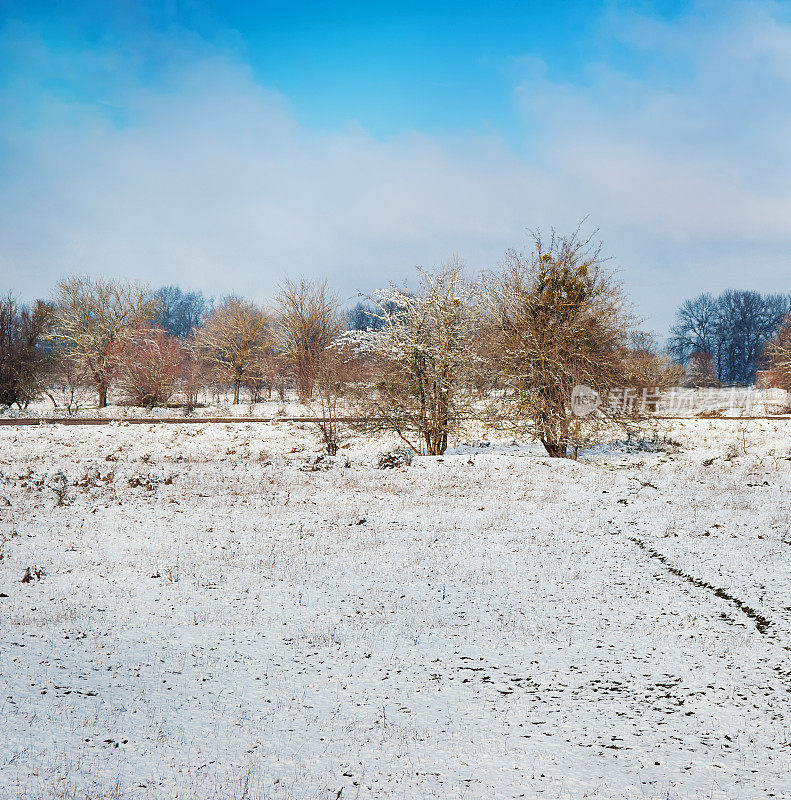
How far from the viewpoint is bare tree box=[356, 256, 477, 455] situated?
1858cm

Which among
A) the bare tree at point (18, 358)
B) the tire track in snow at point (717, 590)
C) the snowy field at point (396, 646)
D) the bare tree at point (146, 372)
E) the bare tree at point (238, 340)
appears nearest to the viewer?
the snowy field at point (396, 646)

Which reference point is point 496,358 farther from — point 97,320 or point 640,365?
point 97,320

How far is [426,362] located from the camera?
1866cm

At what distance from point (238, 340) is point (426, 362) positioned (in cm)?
2873

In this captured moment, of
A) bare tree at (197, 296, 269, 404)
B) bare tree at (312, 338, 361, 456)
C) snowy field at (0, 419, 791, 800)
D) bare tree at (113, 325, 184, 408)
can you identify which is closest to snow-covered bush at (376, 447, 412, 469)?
bare tree at (312, 338, 361, 456)

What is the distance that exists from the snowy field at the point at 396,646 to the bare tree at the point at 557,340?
230 inches

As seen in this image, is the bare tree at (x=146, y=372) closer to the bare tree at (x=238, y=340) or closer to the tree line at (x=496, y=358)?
the bare tree at (x=238, y=340)

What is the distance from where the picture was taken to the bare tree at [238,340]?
43.7 m

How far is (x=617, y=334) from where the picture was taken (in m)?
17.8

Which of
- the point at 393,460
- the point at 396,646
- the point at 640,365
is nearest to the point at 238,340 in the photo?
the point at 393,460

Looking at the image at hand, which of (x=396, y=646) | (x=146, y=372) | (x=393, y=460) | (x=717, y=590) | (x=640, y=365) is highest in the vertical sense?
(x=146, y=372)

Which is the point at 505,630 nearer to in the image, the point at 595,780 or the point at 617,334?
the point at 595,780

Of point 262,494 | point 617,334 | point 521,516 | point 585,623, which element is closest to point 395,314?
point 617,334

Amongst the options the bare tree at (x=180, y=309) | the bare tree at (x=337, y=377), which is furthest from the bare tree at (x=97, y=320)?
the bare tree at (x=180, y=309)
